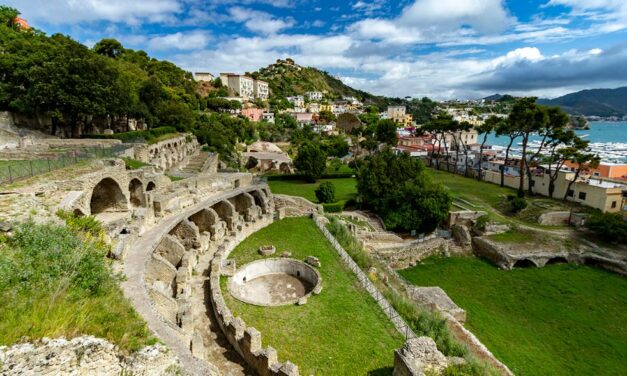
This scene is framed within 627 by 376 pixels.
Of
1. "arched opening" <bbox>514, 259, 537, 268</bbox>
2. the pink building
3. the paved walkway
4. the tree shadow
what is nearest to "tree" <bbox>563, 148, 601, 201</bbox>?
"arched opening" <bbox>514, 259, 537, 268</bbox>

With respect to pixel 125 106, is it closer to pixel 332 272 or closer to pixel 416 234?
pixel 332 272

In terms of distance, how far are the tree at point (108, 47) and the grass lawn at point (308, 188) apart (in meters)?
36.2

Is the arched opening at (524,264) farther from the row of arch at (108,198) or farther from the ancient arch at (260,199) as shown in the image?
the row of arch at (108,198)

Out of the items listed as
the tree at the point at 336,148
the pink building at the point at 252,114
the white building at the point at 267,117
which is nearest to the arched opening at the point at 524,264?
the tree at the point at 336,148

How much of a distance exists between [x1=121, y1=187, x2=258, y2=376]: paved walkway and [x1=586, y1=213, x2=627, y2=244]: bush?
32303mm

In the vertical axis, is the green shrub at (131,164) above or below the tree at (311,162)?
above

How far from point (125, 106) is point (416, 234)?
3128cm

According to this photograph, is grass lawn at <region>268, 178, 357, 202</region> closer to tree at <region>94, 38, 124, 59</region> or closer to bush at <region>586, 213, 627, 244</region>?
bush at <region>586, 213, 627, 244</region>

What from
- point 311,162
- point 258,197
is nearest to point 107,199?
point 258,197

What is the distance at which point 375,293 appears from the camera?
17.2 metres

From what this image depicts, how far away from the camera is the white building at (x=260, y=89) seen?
419 feet

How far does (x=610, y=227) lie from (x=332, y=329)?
28409mm

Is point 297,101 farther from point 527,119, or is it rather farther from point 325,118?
point 527,119

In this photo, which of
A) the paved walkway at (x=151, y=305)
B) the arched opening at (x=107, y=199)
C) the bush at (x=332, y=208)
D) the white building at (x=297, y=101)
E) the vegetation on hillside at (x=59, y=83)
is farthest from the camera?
the white building at (x=297, y=101)
